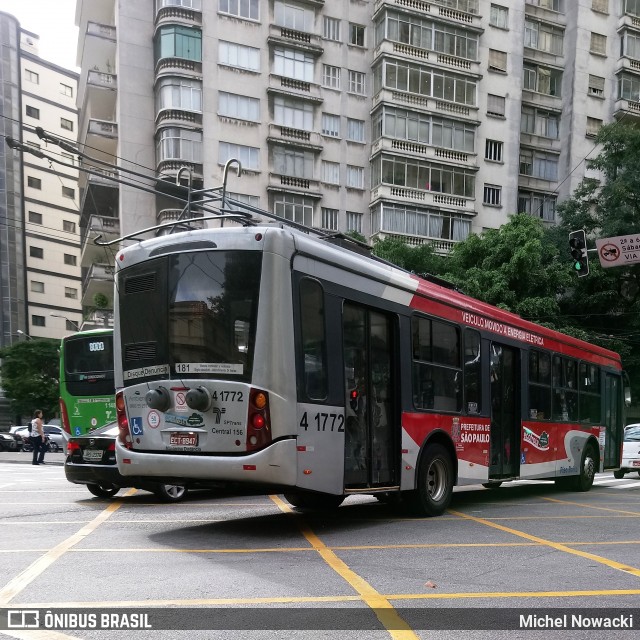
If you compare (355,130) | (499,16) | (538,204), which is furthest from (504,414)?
(499,16)

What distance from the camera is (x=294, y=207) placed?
122ft

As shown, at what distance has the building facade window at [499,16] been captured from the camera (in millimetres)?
42000

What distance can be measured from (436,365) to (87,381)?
1245 centimetres

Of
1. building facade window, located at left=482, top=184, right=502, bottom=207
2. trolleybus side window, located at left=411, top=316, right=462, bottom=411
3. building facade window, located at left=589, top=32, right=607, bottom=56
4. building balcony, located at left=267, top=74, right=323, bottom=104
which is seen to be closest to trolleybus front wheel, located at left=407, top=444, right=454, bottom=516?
trolleybus side window, located at left=411, top=316, right=462, bottom=411

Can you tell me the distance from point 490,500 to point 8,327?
215ft

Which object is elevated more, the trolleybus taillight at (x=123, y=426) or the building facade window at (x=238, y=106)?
the building facade window at (x=238, y=106)

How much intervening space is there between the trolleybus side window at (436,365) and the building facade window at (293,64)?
29.7 m

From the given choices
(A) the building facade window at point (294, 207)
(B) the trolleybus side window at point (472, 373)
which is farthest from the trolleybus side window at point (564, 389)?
→ (A) the building facade window at point (294, 207)

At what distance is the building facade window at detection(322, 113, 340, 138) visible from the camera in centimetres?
3831

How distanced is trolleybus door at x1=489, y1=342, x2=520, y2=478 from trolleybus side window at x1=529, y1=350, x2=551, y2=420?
52 centimetres

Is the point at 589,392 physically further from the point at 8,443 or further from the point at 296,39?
the point at 8,443

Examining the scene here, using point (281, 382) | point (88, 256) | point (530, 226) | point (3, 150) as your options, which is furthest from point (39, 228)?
point (281, 382)

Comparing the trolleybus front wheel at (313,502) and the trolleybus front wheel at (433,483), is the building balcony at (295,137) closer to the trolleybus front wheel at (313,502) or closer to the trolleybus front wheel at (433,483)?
the trolleybus front wheel at (313,502)

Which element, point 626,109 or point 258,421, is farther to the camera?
point 626,109
